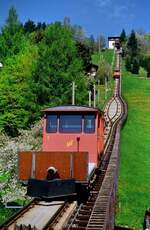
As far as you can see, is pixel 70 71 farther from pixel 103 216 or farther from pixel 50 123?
pixel 103 216

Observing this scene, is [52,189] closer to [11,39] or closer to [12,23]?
[11,39]

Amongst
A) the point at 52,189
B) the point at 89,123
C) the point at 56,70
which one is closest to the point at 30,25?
the point at 56,70

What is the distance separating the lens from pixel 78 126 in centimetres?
2622

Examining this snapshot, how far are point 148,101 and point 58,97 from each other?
3700 centimetres

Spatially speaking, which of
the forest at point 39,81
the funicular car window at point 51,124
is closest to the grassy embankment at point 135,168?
the funicular car window at point 51,124

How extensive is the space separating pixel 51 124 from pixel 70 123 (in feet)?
3.17

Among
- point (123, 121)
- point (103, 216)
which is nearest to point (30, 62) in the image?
point (123, 121)

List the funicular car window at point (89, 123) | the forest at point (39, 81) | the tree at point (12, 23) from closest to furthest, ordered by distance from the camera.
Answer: the funicular car window at point (89, 123), the forest at point (39, 81), the tree at point (12, 23)

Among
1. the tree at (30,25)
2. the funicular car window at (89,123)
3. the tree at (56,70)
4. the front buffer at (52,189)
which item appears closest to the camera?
the front buffer at (52,189)

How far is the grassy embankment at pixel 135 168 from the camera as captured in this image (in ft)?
98.1

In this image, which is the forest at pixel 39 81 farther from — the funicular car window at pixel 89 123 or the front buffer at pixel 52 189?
the front buffer at pixel 52 189

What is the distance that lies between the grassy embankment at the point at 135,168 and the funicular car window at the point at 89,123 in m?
5.33

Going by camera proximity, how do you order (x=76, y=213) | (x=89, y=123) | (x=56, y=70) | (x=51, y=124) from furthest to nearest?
(x=56, y=70)
(x=51, y=124)
(x=89, y=123)
(x=76, y=213)

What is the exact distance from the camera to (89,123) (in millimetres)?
26188
